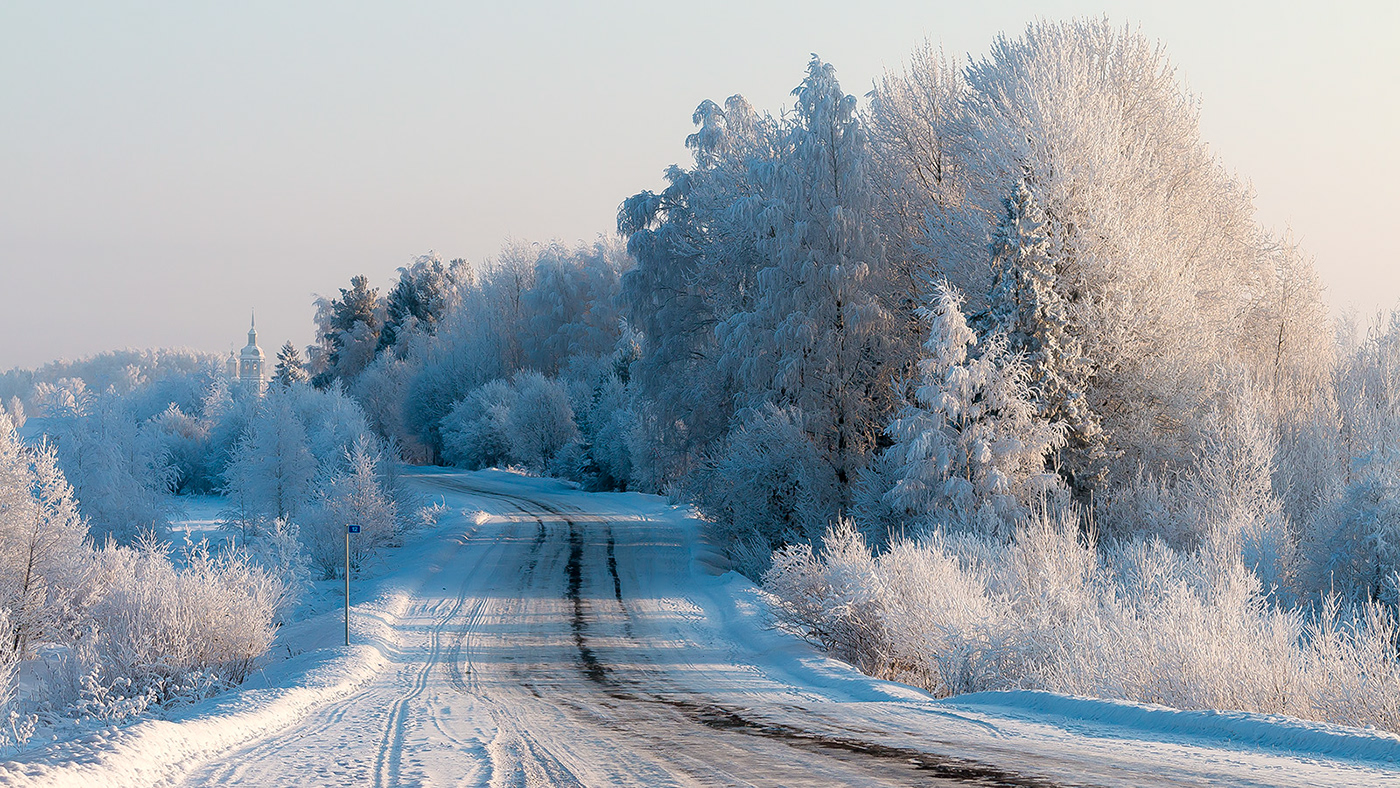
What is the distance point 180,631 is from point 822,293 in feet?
61.1

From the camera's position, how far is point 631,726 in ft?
34.2

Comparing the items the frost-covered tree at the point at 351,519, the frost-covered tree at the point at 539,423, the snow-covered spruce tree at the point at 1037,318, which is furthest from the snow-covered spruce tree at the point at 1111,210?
the frost-covered tree at the point at 539,423

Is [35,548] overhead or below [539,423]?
below

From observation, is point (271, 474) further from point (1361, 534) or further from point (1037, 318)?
point (1361, 534)

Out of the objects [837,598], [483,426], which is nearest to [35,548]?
[837,598]

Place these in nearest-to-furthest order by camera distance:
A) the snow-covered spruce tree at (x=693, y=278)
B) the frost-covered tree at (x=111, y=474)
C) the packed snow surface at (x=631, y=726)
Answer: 1. the packed snow surface at (x=631, y=726)
2. the snow-covered spruce tree at (x=693, y=278)
3. the frost-covered tree at (x=111, y=474)

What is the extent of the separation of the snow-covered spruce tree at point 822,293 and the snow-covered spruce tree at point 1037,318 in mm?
3747

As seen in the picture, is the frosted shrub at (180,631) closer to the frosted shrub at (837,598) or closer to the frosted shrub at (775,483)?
the frosted shrub at (837,598)

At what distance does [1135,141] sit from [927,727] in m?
23.9

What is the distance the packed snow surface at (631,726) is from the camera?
25.1 feet

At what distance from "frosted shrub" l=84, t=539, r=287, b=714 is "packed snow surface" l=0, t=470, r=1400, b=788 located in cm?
65

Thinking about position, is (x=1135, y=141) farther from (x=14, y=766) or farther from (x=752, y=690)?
(x=14, y=766)

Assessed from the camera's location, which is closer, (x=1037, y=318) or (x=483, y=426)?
(x=1037, y=318)

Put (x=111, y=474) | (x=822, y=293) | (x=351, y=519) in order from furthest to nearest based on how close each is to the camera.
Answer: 1. (x=111, y=474)
2. (x=351, y=519)
3. (x=822, y=293)
